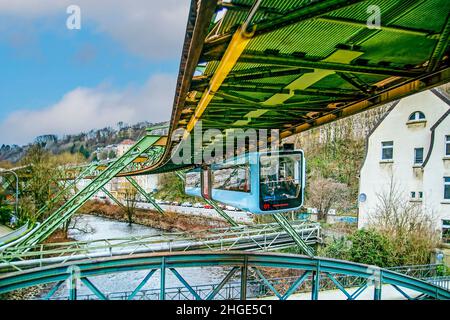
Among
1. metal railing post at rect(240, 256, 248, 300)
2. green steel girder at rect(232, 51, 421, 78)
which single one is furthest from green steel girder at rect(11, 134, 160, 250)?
green steel girder at rect(232, 51, 421, 78)

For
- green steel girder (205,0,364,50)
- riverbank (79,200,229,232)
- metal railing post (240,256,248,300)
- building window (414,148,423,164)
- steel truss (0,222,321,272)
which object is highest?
green steel girder (205,0,364,50)

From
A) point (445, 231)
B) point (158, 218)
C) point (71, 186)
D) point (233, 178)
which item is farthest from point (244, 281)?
point (158, 218)

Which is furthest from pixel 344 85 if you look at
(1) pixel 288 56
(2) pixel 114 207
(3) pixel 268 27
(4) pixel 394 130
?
(2) pixel 114 207

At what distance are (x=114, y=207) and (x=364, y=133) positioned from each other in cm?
1152

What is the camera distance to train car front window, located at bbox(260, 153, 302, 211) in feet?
11.4

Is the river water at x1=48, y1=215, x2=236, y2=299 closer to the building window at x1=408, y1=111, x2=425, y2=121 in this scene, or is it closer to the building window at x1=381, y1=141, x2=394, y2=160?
the building window at x1=381, y1=141, x2=394, y2=160

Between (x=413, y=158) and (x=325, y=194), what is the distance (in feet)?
6.83

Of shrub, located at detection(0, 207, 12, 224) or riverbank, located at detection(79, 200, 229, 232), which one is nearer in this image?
shrub, located at detection(0, 207, 12, 224)

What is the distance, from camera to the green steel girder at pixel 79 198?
5645 mm

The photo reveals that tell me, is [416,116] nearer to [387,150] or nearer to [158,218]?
[387,150]

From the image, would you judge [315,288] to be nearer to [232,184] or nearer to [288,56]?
[232,184]

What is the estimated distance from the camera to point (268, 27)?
1465 millimetres

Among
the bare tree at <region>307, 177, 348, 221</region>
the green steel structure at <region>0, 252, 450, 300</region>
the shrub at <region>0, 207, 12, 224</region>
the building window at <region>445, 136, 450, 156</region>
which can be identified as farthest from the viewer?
the shrub at <region>0, 207, 12, 224</region>

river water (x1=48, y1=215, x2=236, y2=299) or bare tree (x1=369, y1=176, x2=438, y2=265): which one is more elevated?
bare tree (x1=369, y1=176, x2=438, y2=265)
